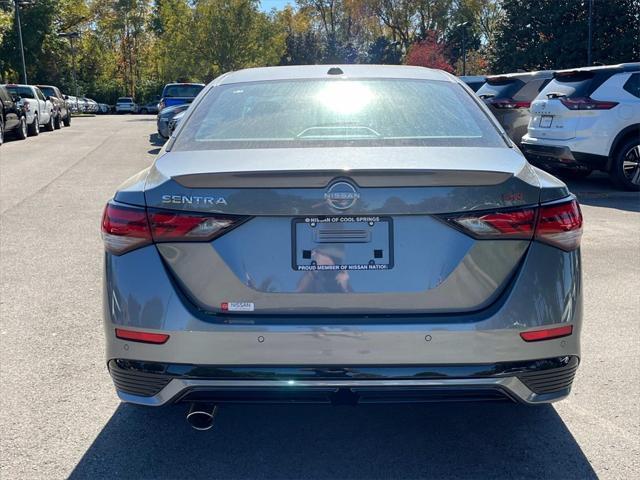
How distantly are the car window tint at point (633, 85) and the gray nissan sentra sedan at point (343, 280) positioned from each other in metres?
9.41

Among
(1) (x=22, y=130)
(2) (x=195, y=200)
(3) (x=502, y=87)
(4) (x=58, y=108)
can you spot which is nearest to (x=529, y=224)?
(2) (x=195, y=200)

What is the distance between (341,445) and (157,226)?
4.35 feet

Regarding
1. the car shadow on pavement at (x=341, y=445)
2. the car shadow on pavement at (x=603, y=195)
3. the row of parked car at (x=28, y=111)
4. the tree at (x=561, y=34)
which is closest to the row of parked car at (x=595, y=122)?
the car shadow on pavement at (x=603, y=195)

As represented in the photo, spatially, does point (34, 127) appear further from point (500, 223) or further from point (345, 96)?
point (500, 223)

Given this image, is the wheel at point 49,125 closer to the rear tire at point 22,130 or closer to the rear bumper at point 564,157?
the rear tire at point 22,130

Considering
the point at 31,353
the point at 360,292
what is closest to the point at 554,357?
the point at 360,292

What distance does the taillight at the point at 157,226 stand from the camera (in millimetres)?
2945

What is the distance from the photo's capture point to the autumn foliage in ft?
202

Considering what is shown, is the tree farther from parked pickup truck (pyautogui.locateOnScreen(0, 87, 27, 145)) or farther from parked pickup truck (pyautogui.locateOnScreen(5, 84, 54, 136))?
parked pickup truck (pyautogui.locateOnScreen(0, 87, 27, 145))

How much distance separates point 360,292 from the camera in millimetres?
2939

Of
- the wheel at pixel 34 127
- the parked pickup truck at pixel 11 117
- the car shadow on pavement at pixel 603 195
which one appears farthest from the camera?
the wheel at pixel 34 127

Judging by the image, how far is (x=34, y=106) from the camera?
1021 inches

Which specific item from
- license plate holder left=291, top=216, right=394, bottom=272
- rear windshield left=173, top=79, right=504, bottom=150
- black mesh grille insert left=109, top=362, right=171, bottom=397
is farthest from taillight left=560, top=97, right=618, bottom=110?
black mesh grille insert left=109, top=362, right=171, bottom=397

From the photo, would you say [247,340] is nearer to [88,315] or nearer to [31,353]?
[31,353]
